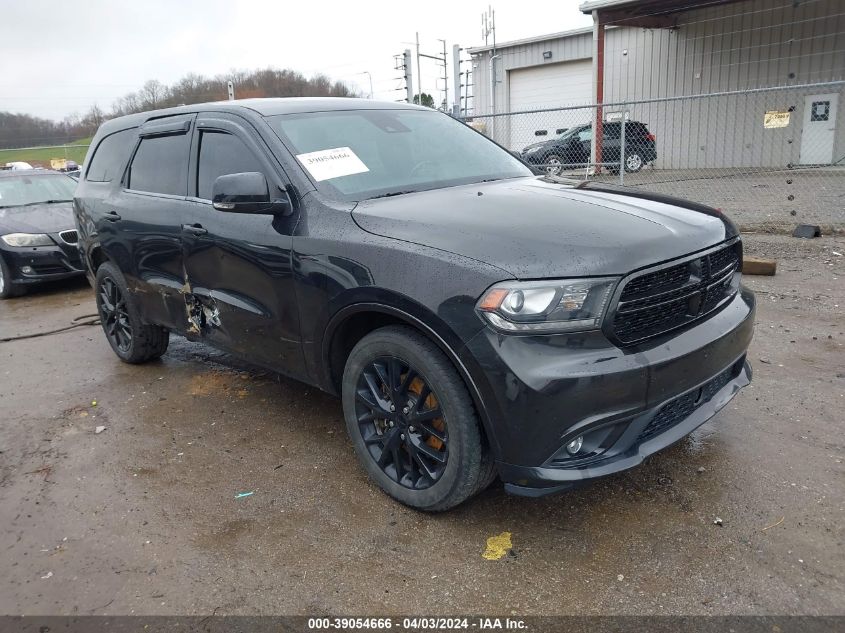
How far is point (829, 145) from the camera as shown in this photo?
20.2m

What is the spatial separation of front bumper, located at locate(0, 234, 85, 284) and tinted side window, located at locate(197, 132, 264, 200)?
5320mm

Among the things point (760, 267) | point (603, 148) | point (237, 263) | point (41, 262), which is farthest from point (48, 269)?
point (603, 148)

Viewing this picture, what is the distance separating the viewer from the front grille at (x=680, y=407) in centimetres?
262

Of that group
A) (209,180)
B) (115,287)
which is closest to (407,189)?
(209,180)

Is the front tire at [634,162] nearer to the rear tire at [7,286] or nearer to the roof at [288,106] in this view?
the roof at [288,106]

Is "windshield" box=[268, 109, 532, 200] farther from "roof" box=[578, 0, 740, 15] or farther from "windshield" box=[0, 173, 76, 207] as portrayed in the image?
"roof" box=[578, 0, 740, 15]

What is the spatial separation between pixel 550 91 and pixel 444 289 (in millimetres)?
27163

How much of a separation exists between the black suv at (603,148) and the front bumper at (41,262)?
7932 millimetres

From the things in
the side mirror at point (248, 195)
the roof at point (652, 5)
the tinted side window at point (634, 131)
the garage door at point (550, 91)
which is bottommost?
the side mirror at point (248, 195)

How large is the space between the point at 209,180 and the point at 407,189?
1316 mm

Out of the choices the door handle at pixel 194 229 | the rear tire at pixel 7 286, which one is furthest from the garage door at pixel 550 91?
the door handle at pixel 194 229

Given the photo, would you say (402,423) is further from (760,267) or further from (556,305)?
(760,267)

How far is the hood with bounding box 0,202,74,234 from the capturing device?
8.41 meters

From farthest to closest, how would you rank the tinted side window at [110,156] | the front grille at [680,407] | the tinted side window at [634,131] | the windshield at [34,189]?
1. the tinted side window at [634,131]
2. the windshield at [34,189]
3. the tinted side window at [110,156]
4. the front grille at [680,407]
